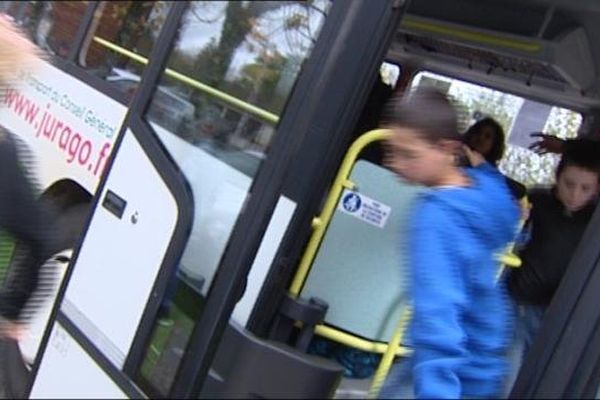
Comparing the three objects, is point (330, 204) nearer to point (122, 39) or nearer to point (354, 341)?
point (354, 341)

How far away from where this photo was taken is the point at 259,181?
226 centimetres

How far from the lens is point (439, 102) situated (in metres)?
1.97

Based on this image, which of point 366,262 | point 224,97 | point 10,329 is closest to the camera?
point 10,329

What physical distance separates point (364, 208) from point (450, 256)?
788 mm

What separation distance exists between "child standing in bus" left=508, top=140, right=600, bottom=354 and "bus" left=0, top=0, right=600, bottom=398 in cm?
42

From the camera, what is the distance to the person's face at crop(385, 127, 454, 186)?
1935 mm

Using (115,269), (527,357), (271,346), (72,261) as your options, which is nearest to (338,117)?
(271,346)

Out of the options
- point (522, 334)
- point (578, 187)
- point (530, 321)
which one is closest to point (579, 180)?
point (578, 187)

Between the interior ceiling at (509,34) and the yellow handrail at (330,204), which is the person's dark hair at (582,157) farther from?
the yellow handrail at (330,204)

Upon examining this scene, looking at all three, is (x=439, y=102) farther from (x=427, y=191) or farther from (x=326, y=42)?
(x=326, y=42)

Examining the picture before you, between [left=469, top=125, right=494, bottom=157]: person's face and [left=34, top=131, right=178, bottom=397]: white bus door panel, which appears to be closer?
[left=34, top=131, right=178, bottom=397]: white bus door panel

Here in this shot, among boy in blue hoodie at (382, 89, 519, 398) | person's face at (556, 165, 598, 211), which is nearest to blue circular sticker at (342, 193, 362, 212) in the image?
boy in blue hoodie at (382, 89, 519, 398)

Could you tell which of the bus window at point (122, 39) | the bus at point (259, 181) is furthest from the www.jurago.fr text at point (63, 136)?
the bus window at point (122, 39)

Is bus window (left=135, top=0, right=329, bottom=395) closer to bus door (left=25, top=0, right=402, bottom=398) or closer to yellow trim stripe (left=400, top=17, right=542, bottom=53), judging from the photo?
bus door (left=25, top=0, right=402, bottom=398)
